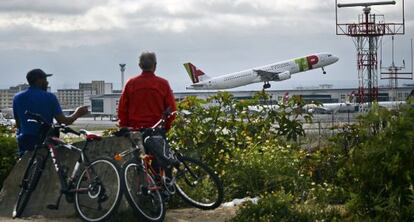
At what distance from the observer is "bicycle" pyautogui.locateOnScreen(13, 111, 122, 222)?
28.0ft

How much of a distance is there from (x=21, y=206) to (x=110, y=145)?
4.24ft

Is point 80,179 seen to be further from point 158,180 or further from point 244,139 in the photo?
point 244,139

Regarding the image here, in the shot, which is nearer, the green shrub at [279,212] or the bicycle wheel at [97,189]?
the green shrub at [279,212]

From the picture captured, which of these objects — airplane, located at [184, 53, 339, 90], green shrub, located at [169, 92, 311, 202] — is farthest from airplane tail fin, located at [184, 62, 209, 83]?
green shrub, located at [169, 92, 311, 202]

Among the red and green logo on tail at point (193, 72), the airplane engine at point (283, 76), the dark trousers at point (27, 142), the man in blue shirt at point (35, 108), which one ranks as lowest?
the dark trousers at point (27, 142)

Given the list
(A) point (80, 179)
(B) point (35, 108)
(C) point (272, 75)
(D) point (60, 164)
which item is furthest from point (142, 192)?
(C) point (272, 75)

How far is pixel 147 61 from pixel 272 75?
279 feet

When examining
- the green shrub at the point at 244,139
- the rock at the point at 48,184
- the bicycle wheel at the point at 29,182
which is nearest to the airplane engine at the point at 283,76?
the green shrub at the point at 244,139

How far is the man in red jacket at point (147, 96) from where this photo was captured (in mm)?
9062

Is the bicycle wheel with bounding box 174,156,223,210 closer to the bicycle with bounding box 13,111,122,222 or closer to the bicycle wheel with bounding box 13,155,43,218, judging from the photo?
the bicycle with bounding box 13,111,122,222

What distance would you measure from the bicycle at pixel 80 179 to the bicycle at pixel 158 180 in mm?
181

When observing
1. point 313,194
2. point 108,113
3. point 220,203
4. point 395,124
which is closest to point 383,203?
point 395,124

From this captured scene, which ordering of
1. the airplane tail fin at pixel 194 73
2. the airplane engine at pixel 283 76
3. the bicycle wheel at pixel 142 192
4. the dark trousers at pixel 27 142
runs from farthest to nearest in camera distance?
1. the airplane tail fin at pixel 194 73
2. the airplane engine at pixel 283 76
3. the dark trousers at pixel 27 142
4. the bicycle wheel at pixel 142 192

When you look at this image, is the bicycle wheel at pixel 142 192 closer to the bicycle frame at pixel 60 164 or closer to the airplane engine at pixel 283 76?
the bicycle frame at pixel 60 164
